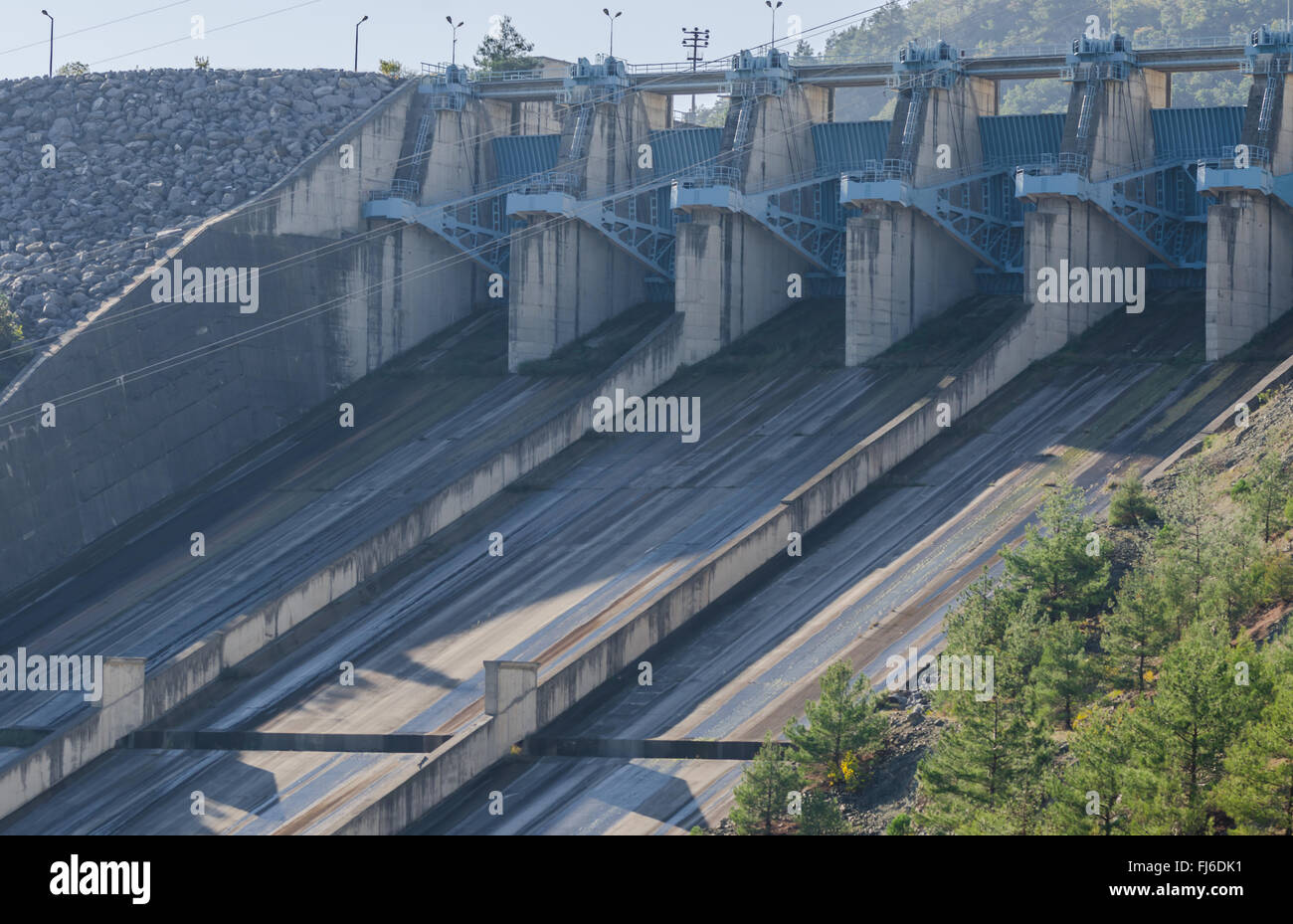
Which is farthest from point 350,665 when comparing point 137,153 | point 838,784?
point 137,153

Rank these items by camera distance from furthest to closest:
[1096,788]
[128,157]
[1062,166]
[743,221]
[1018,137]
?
[128,157] → [743,221] → [1018,137] → [1062,166] → [1096,788]

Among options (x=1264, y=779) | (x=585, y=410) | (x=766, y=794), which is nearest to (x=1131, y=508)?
(x=766, y=794)

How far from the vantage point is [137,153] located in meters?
69.4

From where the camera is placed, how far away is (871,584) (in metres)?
45.6

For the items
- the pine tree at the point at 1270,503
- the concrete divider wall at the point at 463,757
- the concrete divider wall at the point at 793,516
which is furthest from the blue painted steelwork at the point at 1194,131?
the concrete divider wall at the point at 463,757

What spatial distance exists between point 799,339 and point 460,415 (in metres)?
11.6

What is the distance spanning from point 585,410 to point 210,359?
42.5 feet

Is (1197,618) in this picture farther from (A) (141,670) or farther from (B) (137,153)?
(B) (137,153)

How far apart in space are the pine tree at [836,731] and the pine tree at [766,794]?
148 cm

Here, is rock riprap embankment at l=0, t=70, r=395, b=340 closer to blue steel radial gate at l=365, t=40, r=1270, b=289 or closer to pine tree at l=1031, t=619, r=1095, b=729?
blue steel radial gate at l=365, t=40, r=1270, b=289

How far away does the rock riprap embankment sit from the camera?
62406 mm

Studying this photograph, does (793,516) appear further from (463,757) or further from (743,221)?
(743,221)

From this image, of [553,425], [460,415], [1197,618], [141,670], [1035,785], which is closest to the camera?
[1035,785]

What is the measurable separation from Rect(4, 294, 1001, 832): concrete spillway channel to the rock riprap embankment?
38.6ft
